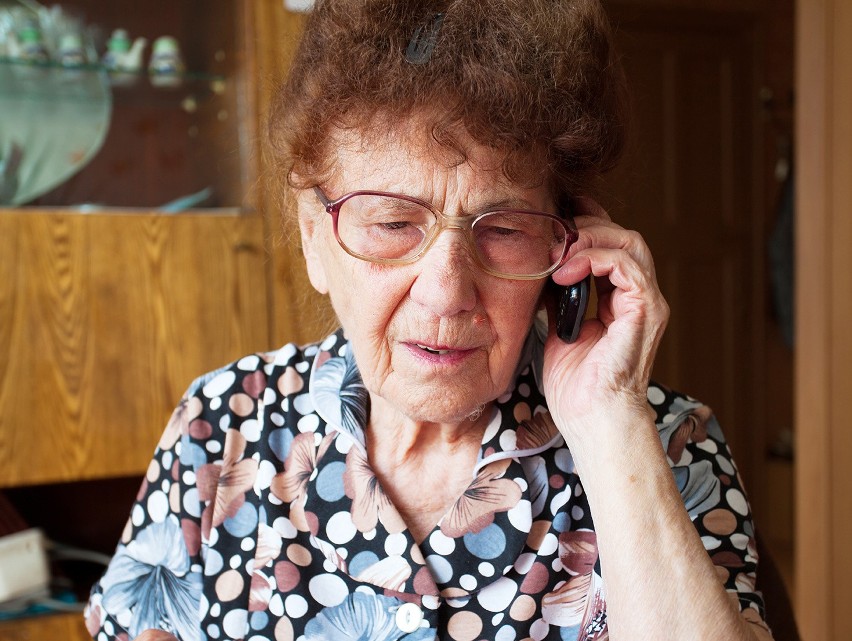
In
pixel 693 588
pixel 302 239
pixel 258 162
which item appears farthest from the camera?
pixel 258 162

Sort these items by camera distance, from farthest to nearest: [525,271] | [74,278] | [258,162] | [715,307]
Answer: [715,307], [258,162], [74,278], [525,271]

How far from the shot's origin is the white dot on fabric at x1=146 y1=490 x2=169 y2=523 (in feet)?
3.84

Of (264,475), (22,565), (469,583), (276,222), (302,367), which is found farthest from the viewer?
(276,222)

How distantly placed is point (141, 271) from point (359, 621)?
130cm

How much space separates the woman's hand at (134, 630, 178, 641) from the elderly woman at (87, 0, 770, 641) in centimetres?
2

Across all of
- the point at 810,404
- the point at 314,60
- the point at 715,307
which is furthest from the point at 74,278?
the point at 715,307

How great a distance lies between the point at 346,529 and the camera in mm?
1043

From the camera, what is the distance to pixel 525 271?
100 centimetres

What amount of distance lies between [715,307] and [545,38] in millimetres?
3543

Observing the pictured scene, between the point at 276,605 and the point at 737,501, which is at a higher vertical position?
the point at 737,501

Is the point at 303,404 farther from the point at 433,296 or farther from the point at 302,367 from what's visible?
the point at 433,296

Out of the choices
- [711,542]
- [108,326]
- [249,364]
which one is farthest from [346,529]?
[108,326]

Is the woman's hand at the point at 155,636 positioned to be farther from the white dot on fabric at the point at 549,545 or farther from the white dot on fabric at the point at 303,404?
the white dot on fabric at the point at 549,545

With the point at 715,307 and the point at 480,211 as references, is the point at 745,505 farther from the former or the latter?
the point at 715,307
